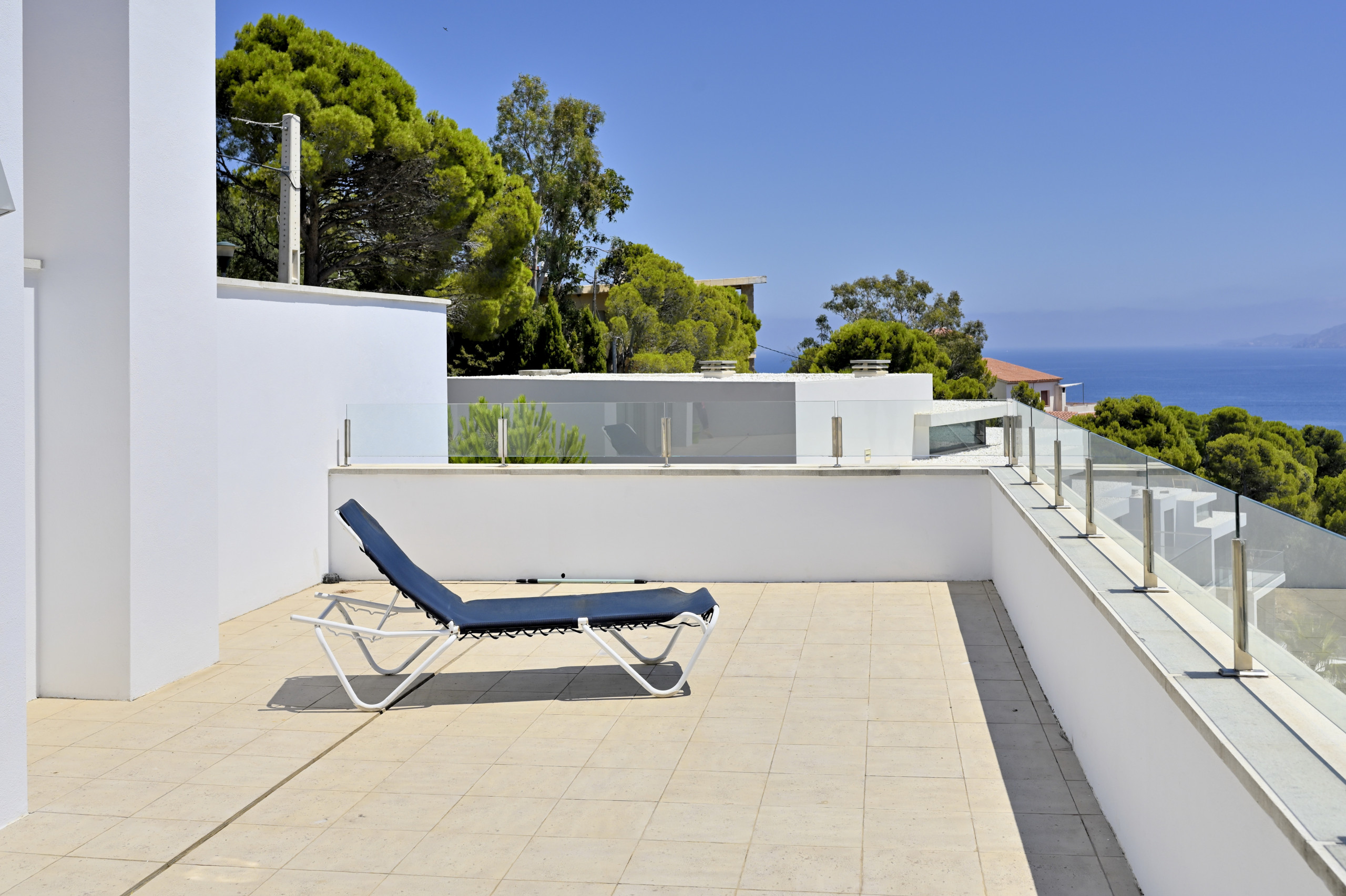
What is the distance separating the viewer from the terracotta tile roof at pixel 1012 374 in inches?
3285

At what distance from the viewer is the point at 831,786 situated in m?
4.51

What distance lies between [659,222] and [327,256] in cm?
3392

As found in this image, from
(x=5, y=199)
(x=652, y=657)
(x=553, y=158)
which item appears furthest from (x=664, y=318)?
(x=5, y=199)

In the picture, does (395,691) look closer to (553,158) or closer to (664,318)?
(553,158)

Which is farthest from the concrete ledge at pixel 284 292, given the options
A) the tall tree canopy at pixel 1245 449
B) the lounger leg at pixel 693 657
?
the tall tree canopy at pixel 1245 449

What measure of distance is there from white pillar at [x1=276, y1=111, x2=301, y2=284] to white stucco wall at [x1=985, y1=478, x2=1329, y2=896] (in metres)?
10.2

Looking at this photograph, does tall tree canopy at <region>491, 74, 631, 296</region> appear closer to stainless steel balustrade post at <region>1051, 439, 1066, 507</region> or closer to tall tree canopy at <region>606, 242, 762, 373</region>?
tall tree canopy at <region>606, 242, 762, 373</region>

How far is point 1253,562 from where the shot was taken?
287cm

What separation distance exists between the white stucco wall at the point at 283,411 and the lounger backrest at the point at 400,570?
1.70m

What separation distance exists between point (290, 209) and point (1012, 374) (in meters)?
79.5

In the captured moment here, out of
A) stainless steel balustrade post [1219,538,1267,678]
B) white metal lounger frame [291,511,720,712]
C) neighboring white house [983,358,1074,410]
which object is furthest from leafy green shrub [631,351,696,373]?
neighboring white house [983,358,1074,410]

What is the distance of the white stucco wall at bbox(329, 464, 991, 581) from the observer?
899 centimetres

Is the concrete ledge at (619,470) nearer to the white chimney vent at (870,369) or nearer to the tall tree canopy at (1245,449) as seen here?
the white chimney vent at (870,369)

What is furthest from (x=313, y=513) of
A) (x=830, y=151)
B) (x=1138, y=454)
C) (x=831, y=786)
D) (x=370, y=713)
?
(x=830, y=151)
